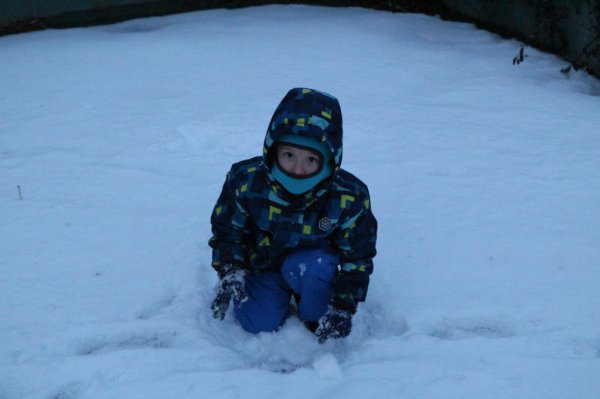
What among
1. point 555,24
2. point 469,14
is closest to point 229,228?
point 555,24

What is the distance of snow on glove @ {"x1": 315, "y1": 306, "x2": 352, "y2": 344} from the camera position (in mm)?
1997

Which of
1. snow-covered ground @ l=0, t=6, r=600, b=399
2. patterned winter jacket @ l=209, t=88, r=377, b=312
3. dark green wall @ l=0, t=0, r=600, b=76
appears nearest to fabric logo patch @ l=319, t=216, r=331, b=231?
patterned winter jacket @ l=209, t=88, r=377, b=312

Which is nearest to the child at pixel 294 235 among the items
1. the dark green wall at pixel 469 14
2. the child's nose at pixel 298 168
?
the child's nose at pixel 298 168

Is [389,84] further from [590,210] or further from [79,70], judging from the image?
[79,70]

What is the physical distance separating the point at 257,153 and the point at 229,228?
47.8 inches

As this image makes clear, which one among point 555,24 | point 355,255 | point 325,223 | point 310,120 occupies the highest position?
point 555,24

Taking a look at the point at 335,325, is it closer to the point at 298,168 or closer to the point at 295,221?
the point at 295,221

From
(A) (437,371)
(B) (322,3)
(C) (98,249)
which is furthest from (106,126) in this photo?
(B) (322,3)

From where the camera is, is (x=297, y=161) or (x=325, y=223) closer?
(x=297, y=161)

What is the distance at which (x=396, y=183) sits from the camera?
116 inches

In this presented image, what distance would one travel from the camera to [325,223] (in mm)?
1956

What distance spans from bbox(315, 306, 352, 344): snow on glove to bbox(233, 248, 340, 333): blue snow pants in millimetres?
98

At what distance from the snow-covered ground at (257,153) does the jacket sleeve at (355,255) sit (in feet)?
0.59

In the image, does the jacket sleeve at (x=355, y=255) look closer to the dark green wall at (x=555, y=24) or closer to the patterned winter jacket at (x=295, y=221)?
the patterned winter jacket at (x=295, y=221)
